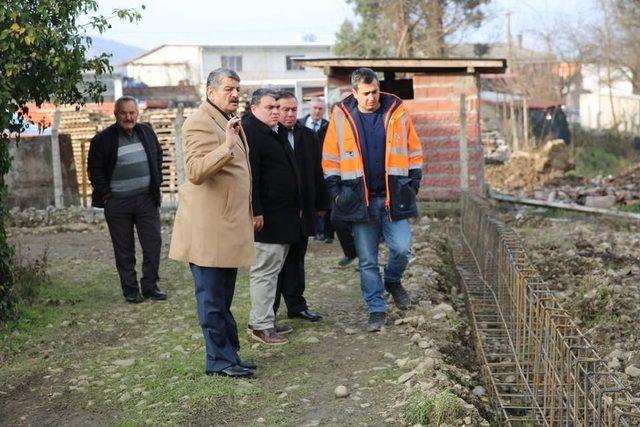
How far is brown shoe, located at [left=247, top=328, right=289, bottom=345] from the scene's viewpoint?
686cm

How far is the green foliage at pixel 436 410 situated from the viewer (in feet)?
16.1

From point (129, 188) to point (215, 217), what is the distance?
9.78 feet

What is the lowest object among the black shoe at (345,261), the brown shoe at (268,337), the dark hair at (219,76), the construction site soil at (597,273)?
the construction site soil at (597,273)

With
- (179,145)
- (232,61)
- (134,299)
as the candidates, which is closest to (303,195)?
(134,299)

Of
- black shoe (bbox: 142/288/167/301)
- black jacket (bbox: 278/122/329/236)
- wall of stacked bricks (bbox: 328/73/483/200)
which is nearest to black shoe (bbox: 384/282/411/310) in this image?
black jacket (bbox: 278/122/329/236)

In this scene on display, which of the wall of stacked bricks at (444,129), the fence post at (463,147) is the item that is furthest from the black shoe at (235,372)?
the wall of stacked bricks at (444,129)

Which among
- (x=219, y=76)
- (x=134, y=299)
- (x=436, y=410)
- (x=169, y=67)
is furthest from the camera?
(x=169, y=67)

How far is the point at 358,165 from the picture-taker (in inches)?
279

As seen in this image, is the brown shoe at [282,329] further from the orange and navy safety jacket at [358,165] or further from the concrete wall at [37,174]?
the concrete wall at [37,174]

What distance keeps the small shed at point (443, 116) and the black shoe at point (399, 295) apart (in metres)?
7.87

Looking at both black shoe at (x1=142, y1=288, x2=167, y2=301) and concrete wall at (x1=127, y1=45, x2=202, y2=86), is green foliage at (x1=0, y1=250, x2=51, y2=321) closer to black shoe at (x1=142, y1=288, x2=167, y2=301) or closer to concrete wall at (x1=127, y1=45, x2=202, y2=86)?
black shoe at (x1=142, y1=288, x2=167, y2=301)

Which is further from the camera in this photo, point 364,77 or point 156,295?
point 156,295

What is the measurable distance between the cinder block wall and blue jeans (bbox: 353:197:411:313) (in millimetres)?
8621

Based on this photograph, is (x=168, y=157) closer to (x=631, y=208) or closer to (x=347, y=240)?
(x=631, y=208)
